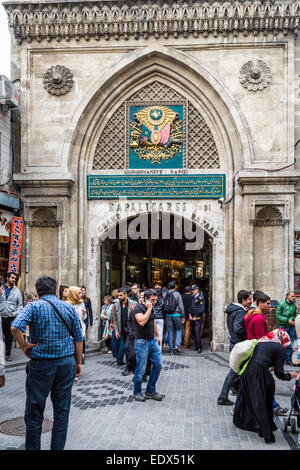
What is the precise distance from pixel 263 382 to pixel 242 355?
1.27 ft

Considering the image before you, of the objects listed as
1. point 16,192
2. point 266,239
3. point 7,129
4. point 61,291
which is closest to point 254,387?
point 61,291

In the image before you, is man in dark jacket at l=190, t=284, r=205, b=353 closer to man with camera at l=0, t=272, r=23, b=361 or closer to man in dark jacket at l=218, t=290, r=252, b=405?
man with camera at l=0, t=272, r=23, b=361

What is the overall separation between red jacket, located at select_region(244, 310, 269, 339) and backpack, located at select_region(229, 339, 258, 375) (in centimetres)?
39

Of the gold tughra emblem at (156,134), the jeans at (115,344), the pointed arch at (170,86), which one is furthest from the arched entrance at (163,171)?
the jeans at (115,344)

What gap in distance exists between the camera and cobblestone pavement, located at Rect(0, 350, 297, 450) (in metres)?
5.04


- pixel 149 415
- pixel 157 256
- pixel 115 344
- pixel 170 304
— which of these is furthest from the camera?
pixel 157 256

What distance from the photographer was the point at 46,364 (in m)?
4.13

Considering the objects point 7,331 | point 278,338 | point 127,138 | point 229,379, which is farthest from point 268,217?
point 7,331

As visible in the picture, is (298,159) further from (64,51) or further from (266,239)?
(64,51)

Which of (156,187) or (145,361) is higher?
(156,187)

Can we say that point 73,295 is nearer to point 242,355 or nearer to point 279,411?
point 242,355

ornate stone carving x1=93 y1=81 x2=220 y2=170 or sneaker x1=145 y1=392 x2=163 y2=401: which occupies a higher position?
ornate stone carving x1=93 y1=81 x2=220 y2=170

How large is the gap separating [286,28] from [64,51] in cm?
577

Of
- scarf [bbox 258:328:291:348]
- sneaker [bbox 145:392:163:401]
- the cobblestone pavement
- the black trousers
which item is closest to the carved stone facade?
the black trousers
